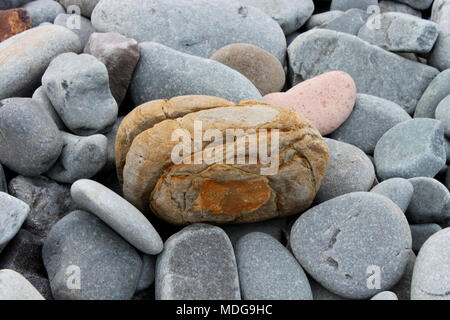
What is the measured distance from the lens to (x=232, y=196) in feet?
8.15

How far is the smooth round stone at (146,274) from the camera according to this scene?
2443mm

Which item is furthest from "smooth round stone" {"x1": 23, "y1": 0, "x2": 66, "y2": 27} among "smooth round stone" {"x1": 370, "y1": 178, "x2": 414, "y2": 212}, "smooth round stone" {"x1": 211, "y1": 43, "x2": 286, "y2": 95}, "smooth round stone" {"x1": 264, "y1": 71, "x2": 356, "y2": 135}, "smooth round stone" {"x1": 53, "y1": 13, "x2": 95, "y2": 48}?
"smooth round stone" {"x1": 370, "y1": 178, "x2": 414, "y2": 212}

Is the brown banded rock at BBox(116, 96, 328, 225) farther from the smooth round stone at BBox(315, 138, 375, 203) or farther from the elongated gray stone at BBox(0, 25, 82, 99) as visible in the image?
the elongated gray stone at BBox(0, 25, 82, 99)

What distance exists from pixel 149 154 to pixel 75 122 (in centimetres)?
76

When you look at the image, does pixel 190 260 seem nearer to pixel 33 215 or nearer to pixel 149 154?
pixel 149 154

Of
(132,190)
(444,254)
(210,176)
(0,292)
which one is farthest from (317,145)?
(0,292)

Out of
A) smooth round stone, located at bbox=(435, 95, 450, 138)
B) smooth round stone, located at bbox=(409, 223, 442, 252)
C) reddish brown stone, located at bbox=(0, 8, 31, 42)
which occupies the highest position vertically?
reddish brown stone, located at bbox=(0, 8, 31, 42)

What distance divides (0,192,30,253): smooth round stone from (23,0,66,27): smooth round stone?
7.90ft

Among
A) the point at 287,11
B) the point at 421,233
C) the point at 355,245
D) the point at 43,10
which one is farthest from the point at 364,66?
the point at 43,10

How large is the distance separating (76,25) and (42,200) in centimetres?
189

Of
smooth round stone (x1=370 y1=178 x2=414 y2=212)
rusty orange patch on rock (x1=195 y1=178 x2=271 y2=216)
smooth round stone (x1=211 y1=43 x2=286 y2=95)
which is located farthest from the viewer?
smooth round stone (x1=211 y1=43 x2=286 y2=95)

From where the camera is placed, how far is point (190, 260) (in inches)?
92.7

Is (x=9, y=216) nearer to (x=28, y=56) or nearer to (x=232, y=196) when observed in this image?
(x=232, y=196)

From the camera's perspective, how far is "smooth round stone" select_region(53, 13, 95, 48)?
394 cm
